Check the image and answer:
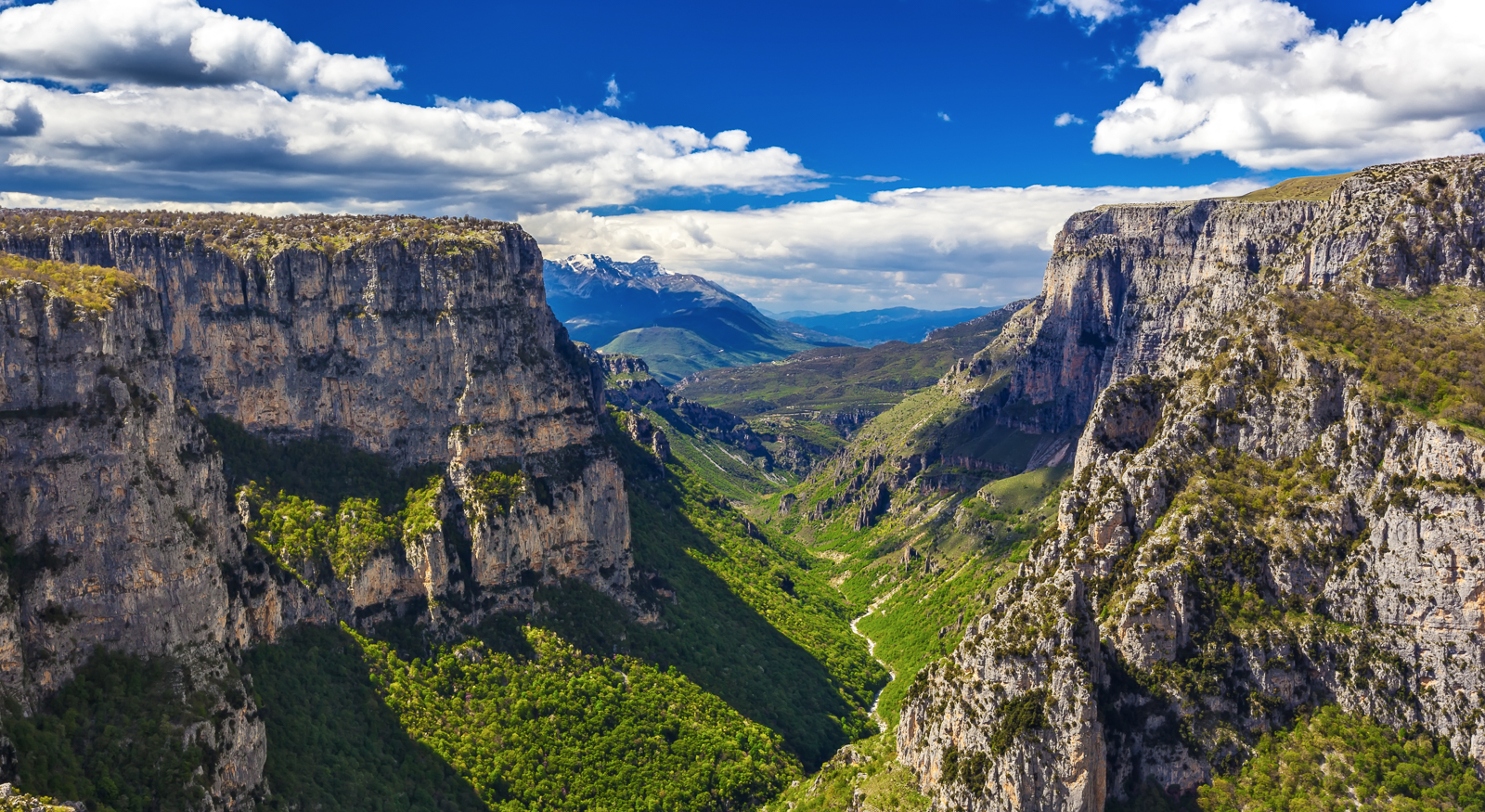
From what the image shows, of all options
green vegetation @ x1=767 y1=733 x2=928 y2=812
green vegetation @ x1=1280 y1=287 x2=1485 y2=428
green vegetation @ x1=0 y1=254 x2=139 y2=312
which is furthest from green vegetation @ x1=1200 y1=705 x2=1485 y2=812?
green vegetation @ x1=0 y1=254 x2=139 y2=312

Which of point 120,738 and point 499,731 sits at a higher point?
point 120,738

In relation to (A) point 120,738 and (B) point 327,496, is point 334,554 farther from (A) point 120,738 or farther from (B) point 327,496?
(A) point 120,738

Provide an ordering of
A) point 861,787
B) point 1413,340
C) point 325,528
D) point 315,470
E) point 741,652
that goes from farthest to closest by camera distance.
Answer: point 741,652, point 315,470, point 325,528, point 861,787, point 1413,340

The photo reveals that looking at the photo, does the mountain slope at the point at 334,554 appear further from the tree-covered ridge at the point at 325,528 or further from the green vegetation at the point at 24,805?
the green vegetation at the point at 24,805

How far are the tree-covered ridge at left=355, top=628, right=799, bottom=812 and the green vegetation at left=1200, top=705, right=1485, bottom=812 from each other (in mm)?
66082

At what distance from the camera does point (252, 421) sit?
13550cm

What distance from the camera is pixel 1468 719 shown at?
280ft

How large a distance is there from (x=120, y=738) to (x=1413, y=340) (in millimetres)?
133832

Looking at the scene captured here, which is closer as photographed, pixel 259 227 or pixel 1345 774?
pixel 1345 774

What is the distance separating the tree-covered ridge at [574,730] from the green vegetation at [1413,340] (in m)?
94.5

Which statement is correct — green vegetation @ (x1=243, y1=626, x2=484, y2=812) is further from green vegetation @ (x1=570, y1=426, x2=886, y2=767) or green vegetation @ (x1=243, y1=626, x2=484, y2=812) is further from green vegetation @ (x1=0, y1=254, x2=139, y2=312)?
green vegetation @ (x1=0, y1=254, x2=139, y2=312)

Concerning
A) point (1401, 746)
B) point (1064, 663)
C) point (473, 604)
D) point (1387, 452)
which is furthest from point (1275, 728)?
point (473, 604)

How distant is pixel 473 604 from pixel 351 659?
2192 centimetres

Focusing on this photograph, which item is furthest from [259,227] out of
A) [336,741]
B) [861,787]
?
[861,787]
